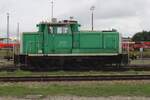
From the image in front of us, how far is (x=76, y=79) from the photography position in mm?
18141

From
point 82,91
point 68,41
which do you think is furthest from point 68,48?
point 82,91

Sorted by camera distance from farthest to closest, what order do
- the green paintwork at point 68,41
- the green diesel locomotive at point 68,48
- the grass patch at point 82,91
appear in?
1. the green paintwork at point 68,41
2. the green diesel locomotive at point 68,48
3. the grass patch at point 82,91

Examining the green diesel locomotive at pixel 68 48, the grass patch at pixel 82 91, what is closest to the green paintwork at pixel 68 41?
the green diesel locomotive at pixel 68 48

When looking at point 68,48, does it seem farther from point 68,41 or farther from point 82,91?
point 82,91

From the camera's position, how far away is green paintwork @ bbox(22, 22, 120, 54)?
2533cm

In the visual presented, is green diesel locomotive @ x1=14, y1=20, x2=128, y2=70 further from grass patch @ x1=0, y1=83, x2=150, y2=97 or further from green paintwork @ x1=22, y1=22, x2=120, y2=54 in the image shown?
grass patch @ x1=0, y1=83, x2=150, y2=97

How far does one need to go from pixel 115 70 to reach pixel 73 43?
3.40 meters

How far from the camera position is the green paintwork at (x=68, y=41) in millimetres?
25328

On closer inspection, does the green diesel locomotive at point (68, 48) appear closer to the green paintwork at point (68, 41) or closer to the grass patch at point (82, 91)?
the green paintwork at point (68, 41)

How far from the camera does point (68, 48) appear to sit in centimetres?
2558

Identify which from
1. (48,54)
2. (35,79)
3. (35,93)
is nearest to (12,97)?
(35,93)

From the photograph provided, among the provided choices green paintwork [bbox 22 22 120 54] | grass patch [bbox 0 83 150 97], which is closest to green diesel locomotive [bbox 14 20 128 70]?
green paintwork [bbox 22 22 120 54]

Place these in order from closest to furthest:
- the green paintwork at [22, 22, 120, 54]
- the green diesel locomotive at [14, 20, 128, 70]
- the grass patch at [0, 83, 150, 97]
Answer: the grass patch at [0, 83, 150, 97], the green diesel locomotive at [14, 20, 128, 70], the green paintwork at [22, 22, 120, 54]

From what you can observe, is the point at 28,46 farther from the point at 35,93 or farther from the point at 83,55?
the point at 35,93
